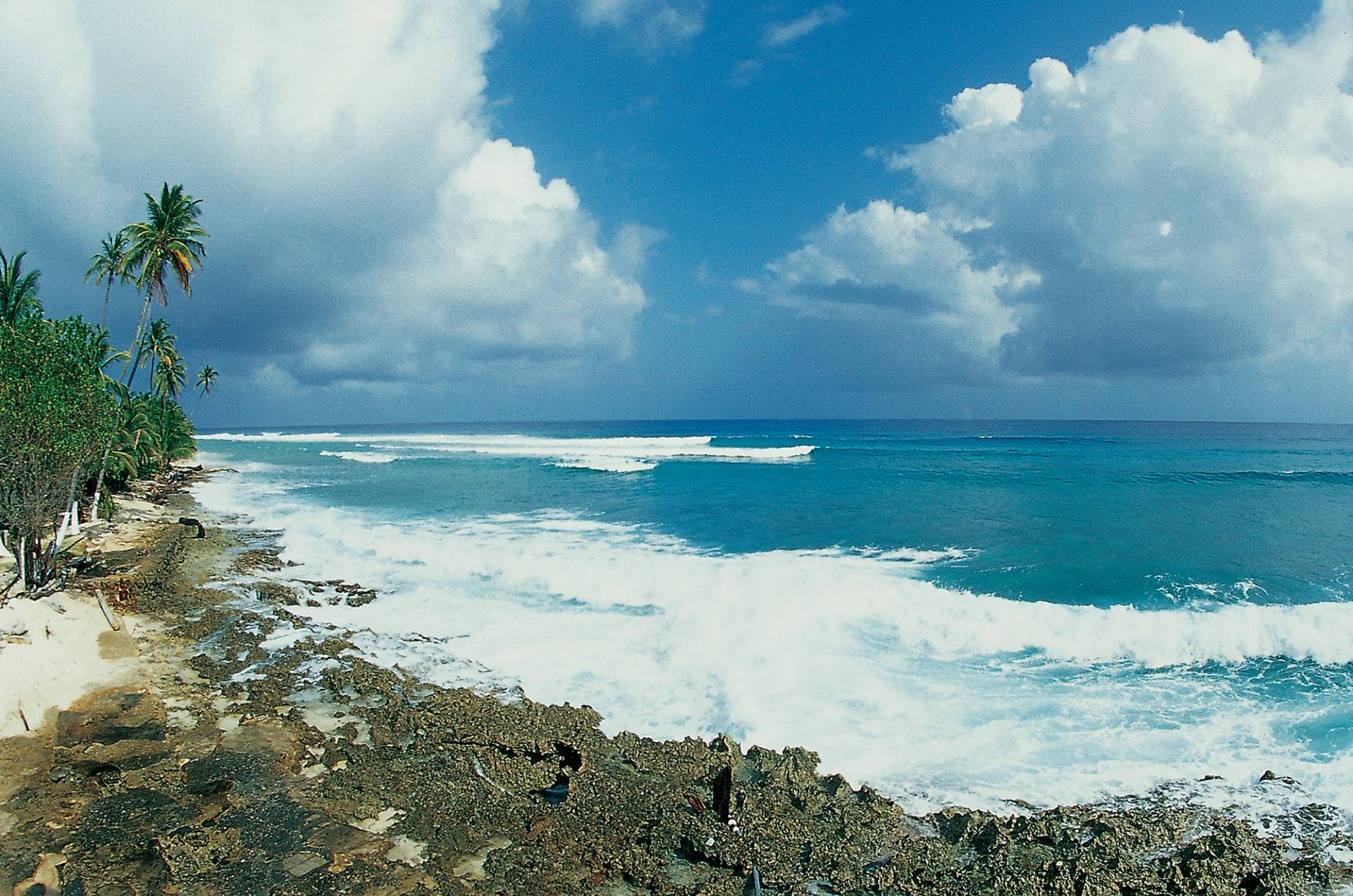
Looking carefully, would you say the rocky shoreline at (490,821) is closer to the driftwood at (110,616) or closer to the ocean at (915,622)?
the ocean at (915,622)

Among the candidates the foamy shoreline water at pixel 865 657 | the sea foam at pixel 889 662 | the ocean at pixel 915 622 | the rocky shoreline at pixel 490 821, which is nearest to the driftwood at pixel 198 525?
the ocean at pixel 915 622

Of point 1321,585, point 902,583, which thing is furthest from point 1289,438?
point 902,583

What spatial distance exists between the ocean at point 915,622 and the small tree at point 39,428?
547 centimetres

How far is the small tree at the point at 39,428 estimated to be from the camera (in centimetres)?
1309

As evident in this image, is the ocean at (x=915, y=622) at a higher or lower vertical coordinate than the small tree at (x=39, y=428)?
lower

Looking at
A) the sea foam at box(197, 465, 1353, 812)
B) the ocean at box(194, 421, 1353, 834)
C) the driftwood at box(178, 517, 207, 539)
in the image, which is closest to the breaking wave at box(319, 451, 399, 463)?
the ocean at box(194, 421, 1353, 834)

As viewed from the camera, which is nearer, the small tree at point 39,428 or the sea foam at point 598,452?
the small tree at point 39,428

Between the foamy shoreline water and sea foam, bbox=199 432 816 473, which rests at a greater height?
sea foam, bbox=199 432 816 473

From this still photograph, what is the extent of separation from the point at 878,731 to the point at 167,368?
5307 cm

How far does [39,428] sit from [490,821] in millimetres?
12947

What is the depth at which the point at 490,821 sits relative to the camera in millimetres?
7211

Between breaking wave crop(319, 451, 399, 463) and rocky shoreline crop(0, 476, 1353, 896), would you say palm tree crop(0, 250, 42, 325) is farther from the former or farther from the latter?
breaking wave crop(319, 451, 399, 463)

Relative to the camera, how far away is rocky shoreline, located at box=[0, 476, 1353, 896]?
20.7 ft

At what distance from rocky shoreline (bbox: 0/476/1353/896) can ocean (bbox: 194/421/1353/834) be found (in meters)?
0.84
